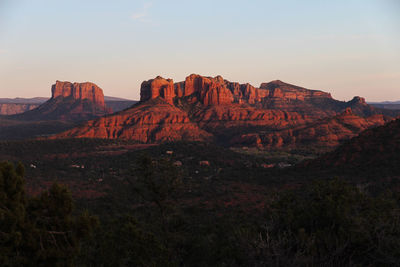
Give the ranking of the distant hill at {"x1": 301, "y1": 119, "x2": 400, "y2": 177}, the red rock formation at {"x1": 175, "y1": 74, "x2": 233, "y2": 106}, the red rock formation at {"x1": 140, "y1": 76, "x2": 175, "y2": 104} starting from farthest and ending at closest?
1. the red rock formation at {"x1": 175, "y1": 74, "x2": 233, "y2": 106}
2. the red rock formation at {"x1": 140, "y1": 76, "x2": 175, "y2": 104}
3. the distant hill at {"x1": 301, "y1": 119, "x2": 400, "y2": 177}

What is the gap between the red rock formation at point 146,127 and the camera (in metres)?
120

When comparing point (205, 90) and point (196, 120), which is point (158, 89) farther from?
point (196, 120)

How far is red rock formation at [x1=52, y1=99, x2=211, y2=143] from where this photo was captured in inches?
4729

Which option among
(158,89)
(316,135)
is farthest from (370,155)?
(158,89)

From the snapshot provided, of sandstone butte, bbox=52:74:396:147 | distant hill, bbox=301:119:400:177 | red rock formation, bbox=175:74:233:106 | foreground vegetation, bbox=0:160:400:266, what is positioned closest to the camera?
foreground vegetation, bbox=0:160:400:266

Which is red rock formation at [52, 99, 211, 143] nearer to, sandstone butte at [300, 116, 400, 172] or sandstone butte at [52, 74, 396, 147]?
sandstone butte at [52, 74, 396, 147]

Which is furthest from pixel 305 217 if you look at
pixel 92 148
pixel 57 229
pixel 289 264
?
pixel 92 148

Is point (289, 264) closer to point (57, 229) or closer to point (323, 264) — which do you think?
point (323, 264)

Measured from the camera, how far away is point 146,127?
124750mm

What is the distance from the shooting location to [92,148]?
89.8 metres

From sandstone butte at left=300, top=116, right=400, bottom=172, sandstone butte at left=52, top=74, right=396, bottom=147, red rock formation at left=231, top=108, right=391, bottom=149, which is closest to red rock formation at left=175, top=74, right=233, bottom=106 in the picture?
sandstone butte at left=52, top=74, right=396, bottom=147

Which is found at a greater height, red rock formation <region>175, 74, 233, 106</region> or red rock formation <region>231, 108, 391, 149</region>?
red rock formation <region>175, 74, 233, 106</region>

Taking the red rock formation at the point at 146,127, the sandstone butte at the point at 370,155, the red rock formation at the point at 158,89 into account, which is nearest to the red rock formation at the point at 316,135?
the red rock formation at the point at 146,127

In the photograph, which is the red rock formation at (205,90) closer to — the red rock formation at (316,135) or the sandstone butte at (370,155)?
the red rock formation at (316,135)
